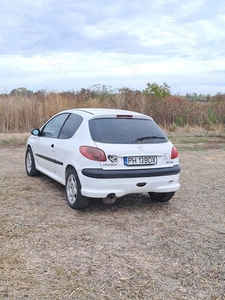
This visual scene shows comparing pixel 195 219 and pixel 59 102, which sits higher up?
pixel 59 102

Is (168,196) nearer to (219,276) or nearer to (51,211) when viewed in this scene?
(51,211)

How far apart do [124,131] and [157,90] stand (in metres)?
14.4

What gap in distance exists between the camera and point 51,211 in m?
4.95

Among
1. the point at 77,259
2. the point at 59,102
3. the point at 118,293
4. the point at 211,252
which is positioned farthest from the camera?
the point at 59,102

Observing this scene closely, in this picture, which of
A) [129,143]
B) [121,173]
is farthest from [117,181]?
[129,143]

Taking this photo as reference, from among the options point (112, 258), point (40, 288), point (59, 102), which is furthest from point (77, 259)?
point (59, 102)

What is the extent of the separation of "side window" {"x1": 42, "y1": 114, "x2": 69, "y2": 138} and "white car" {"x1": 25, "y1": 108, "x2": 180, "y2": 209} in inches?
11.2

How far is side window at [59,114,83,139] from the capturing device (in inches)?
212

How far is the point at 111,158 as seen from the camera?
468 cm

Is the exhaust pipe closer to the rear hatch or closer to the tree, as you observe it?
the rear hatch

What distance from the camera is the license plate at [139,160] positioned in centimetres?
475

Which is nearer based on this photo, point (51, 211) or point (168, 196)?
point (51, 211)

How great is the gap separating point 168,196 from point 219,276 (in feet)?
7.27

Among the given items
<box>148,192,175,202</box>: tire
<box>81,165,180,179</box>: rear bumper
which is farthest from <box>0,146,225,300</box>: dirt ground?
<box>81,165,180,179</box>: rear bumper
